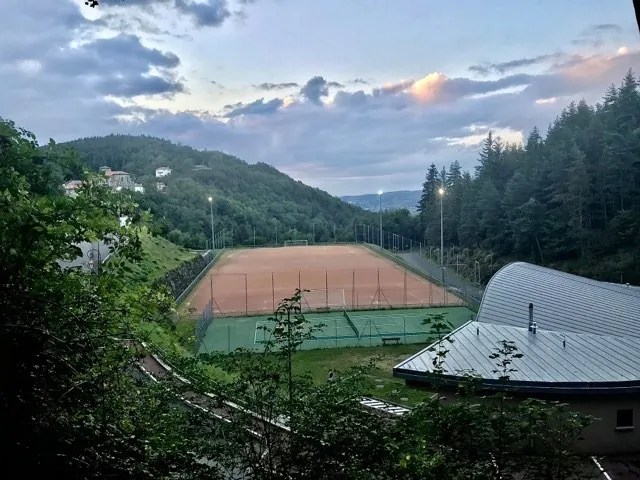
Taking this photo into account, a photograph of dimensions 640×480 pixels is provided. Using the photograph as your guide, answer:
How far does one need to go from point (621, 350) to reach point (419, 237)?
146 ft

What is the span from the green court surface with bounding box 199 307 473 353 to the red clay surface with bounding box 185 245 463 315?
126 cm

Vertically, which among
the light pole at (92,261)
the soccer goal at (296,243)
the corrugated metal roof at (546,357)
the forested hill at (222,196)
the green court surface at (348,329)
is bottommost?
the green court surface at (348,329)

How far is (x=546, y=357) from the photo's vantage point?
928 centimetres

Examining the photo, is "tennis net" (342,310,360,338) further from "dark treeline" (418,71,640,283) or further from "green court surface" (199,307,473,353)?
"dark treeline" (418,71,640,283)

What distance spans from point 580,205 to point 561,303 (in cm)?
1994

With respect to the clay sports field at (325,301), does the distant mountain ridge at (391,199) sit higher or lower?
higher

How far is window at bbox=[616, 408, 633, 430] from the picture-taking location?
8234mm

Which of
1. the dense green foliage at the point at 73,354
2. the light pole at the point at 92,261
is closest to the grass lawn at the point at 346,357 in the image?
the light pole at the point at 92,261

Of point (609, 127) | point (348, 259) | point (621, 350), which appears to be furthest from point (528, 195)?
point (621, 350)

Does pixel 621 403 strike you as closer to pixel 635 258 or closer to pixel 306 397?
pixel 306 397

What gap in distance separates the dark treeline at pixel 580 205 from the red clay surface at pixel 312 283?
23.6 feet

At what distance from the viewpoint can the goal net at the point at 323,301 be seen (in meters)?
22.2

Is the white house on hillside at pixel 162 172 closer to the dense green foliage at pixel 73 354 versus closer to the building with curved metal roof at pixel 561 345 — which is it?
the building with curved metal roof at pixel 561 345

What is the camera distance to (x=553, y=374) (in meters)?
8.53
